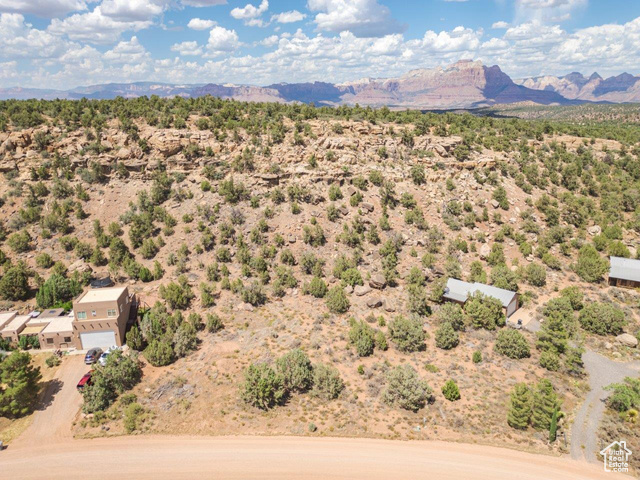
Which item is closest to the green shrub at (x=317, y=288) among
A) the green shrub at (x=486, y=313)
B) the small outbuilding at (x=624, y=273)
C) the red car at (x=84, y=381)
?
the green shrub at (x=486, y=313)

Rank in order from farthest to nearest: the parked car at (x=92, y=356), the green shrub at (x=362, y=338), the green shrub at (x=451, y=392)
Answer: the parked car at (x=92, y=356), the green shrub at (x=362, y=338), the green shrub at (x=451, y=392)

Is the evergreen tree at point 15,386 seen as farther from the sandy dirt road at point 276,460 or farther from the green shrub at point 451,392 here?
the green shrub at point 451,392

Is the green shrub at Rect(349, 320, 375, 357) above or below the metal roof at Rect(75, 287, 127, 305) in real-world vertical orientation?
below

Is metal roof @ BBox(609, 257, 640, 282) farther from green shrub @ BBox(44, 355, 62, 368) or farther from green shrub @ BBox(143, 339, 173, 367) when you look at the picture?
green shrub @ BBox(44, 355, 62, 368)

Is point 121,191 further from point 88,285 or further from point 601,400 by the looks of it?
point 601,400

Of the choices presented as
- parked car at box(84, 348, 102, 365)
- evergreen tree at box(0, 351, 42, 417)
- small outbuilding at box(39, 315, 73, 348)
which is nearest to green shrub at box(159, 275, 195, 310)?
parked car at box(84, 348, 102, 365)

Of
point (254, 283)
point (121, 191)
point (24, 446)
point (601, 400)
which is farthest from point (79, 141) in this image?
point (601, 400)

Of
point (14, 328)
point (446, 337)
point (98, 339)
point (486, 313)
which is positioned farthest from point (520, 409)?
point (14, 328)

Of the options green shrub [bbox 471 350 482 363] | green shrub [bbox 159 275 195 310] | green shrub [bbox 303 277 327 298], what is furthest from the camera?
green shrub [bbox 303 277 327 298]
